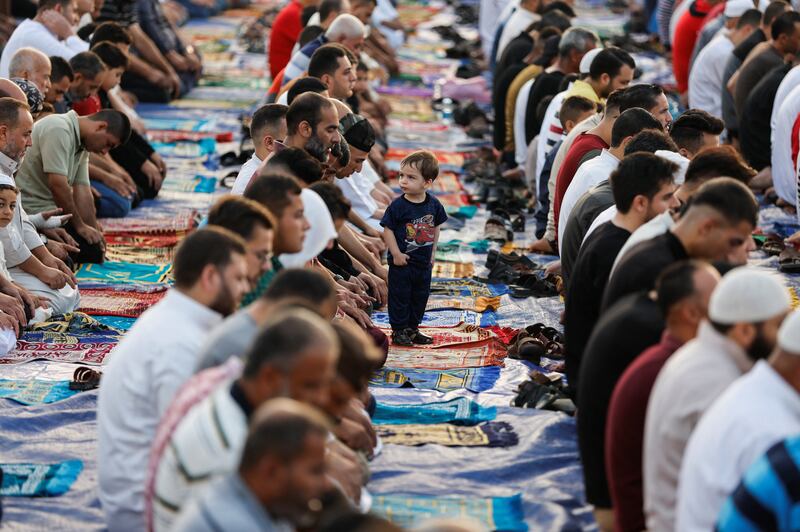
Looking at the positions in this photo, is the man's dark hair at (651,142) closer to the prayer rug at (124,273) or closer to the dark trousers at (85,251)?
the prayer rug at (124,273)

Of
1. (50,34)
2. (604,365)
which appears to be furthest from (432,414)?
(50,34)

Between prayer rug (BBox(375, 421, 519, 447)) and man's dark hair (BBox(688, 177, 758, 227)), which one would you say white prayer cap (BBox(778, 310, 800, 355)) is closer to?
man's dark hair (BBox(688, 177, 758, 227))

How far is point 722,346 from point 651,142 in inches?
95.6

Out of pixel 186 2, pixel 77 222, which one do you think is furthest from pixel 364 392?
pixel 186 2

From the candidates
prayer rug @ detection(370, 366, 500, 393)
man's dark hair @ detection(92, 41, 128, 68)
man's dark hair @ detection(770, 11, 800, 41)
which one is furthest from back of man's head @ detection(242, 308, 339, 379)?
man's dark hair @ detection(770, 11, 800, 41)

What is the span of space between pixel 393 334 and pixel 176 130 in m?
5.67

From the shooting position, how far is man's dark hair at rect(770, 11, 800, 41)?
33.4 ft

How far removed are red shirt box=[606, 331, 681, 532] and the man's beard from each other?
2636mm

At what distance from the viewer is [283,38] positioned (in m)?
11.7

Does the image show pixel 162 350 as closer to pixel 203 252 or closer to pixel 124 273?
pixel 203 252

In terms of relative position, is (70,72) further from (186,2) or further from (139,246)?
(186,2)

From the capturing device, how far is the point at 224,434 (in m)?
3.47

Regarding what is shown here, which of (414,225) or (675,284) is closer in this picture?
(675,284)

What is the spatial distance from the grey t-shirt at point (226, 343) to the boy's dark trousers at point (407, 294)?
2.82 metres
